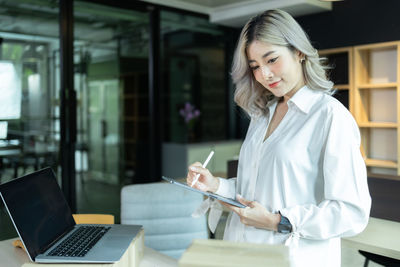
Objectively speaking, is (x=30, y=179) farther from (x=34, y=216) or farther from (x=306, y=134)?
(x=306, y=134)

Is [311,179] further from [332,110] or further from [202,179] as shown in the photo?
[202,179]

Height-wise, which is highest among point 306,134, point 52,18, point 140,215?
point 52,18

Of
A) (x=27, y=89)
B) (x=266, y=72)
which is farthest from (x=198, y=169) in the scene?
(x=27, y=89)

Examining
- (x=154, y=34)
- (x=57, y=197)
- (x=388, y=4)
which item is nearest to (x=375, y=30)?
(x=388, y=4)

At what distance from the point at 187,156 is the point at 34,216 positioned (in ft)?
11.0

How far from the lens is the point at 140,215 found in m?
2.15

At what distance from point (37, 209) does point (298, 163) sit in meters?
0.89

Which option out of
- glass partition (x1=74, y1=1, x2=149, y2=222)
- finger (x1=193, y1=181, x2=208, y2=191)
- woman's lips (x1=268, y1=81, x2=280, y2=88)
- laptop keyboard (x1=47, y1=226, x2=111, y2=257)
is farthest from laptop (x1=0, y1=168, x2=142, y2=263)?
glass partition (x1=74, y1=1, x2=149, y2=222)

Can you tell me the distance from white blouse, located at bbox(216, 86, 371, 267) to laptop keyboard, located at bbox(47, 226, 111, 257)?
0.50m

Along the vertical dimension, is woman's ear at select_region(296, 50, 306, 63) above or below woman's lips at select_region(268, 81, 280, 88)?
above

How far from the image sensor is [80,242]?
55.6 inches

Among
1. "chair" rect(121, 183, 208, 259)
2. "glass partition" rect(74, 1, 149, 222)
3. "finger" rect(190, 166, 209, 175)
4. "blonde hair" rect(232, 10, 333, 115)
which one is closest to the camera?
"blonde hair" rect(232, 10, 333, 115)

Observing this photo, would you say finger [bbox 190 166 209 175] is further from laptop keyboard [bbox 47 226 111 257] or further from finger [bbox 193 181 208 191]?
laptop keyboard [bbox 47 226 111 257]

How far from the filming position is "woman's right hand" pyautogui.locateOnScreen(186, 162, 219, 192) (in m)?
1.36
